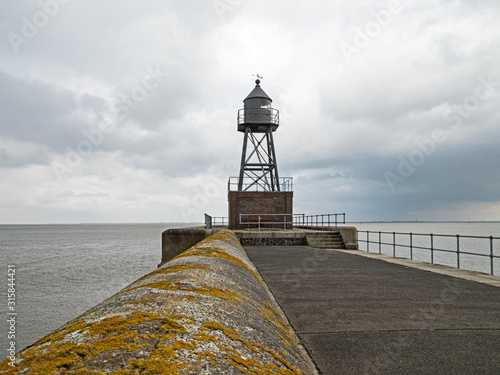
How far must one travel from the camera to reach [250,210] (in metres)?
23.8

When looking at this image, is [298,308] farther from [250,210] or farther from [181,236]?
[250,210]

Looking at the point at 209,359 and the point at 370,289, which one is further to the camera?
the point at 370,289

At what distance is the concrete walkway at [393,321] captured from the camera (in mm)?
3178

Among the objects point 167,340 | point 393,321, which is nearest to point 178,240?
point 393,321

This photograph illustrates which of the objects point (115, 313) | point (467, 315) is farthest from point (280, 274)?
point (115, 313)

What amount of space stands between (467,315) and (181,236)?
1511 centimetres

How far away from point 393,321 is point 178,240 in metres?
15.0

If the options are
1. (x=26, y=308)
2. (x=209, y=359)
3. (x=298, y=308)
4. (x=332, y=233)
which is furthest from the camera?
(x=332, y=233)

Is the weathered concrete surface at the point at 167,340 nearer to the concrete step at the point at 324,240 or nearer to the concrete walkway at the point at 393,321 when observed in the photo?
the concrete walkway at the point at 393,321

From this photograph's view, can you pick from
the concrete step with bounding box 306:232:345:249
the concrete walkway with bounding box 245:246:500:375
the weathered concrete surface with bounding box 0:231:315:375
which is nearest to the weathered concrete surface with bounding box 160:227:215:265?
the concrete step with bounding box 306:232:345:249

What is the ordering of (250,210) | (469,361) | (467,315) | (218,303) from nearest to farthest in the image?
(218,303) → (469,361) → (467,315) → (250,210)

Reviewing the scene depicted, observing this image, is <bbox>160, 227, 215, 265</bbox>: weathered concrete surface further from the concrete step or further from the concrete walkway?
the concrete walkway

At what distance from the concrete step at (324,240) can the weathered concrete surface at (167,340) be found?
1490 cm

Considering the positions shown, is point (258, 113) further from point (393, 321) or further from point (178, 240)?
point (393, 321)
